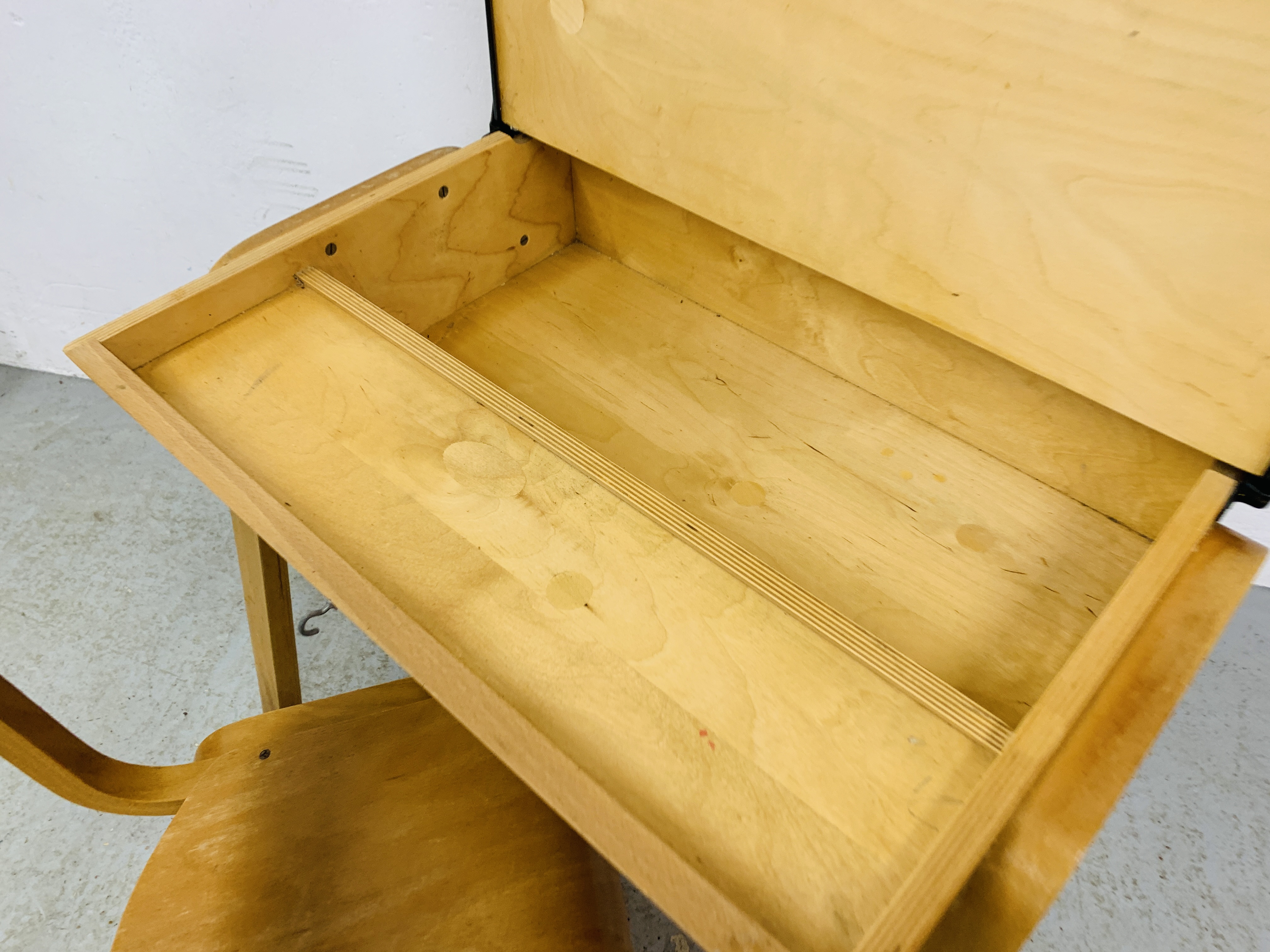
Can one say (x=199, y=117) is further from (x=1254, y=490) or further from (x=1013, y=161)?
(x=1254, y=490)

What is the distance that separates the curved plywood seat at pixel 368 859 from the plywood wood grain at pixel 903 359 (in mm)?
492

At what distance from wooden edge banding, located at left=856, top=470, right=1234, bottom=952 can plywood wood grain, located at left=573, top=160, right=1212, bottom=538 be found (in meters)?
0.12

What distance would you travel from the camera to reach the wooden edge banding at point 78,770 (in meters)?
0.55

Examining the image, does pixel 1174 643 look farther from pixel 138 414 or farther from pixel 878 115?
pixel 138 414

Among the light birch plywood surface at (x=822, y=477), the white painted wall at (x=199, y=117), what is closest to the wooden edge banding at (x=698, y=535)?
the light birch plywood surface at (x=822, y=477)

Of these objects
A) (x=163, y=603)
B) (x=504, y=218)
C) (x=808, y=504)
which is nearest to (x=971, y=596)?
(x=808, y=504)

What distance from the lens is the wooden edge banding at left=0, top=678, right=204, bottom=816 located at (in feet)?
1.81

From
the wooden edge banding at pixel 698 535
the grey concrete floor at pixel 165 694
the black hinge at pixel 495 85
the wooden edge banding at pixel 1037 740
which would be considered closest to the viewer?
the wooden edge banding at pixel 1037 740

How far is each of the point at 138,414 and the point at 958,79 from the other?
2.02ft

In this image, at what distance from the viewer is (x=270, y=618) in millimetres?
867

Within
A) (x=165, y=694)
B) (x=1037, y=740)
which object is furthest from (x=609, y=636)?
(x=165, y=694)

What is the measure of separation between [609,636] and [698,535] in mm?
96

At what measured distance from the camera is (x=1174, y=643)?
51 cm

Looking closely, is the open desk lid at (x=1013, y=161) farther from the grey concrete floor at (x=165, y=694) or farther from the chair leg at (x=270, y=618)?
the grey concrete floor at (x=165, y=694)
